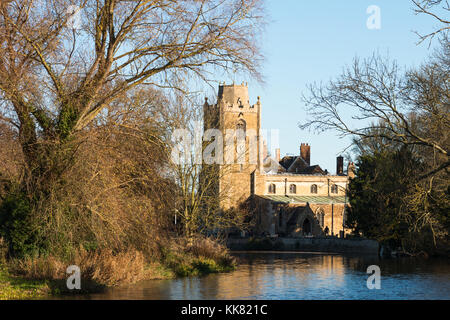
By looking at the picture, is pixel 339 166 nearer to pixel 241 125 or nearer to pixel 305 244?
pixel 241 125

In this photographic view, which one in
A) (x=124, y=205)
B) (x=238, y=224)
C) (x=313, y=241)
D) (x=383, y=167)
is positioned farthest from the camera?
(x=313, y=241)

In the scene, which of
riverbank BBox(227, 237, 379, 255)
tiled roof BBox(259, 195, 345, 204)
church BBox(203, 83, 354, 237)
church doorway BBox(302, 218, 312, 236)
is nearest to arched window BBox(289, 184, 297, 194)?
church BBox(203, 83, 354, 237)

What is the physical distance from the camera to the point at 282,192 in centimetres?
6562

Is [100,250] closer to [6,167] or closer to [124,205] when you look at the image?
[124,205]

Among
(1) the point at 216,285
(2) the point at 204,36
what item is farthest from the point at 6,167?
(1) the point at 216,285

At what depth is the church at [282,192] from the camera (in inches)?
2372

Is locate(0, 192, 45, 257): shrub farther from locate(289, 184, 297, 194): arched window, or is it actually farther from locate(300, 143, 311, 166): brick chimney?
locate(300, 143, 311, 166): brick chimney

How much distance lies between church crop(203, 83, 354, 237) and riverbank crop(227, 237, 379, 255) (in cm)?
521

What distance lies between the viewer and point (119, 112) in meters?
16.4

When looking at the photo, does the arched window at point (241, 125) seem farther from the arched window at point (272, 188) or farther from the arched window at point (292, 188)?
the arched window at point (292, 188)

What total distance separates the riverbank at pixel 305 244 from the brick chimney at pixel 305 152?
25.5 meters

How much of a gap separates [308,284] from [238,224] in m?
7.13

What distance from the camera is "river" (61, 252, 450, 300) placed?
17531mm

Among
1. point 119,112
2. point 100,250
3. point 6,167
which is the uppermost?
point 119,112
